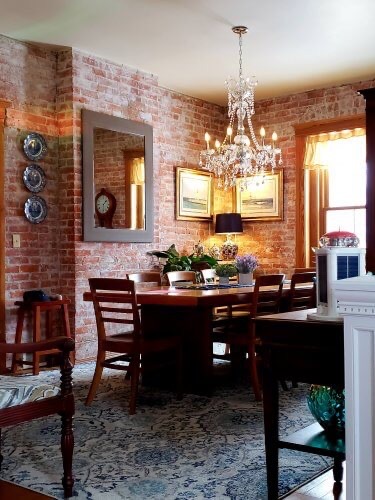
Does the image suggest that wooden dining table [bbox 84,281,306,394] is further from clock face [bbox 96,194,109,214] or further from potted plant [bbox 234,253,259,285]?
clock face [bbox 96,194,109,214]

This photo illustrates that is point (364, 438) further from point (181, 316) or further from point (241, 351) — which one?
point (241, 351)

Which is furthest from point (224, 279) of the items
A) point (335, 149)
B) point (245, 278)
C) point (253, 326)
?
point (335, 149)

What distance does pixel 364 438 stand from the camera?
67.4 inches

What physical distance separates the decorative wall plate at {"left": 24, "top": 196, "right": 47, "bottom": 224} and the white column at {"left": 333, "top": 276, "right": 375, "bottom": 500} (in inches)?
176

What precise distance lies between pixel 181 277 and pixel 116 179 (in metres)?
1.54

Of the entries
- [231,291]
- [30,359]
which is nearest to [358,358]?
[231,291]

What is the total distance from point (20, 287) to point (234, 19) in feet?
10.5

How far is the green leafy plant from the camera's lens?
6969mm

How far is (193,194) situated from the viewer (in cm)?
786

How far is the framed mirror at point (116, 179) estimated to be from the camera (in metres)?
6.03

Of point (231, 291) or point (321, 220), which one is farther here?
point (321, 220)

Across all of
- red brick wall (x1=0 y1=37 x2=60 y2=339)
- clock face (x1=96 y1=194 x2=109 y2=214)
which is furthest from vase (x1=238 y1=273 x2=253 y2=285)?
red brick wall (x1=0 y1=37 x2=60 y2=339)

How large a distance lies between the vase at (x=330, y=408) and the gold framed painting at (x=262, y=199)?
5.42 metres

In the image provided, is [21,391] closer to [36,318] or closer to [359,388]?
[359,388]
